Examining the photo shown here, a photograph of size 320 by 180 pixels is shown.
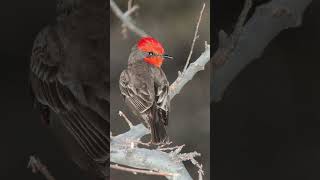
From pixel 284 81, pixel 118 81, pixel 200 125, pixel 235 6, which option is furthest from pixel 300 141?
pixel 118 81

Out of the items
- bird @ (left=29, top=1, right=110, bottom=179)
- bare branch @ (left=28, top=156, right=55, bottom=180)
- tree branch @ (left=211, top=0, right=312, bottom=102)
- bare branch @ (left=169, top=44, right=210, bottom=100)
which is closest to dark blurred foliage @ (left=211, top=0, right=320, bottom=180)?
tree branch @ (left=211, top=0, right=312, bottom=102)

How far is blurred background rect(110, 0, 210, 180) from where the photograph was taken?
6.20ft

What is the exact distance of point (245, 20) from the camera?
2.03m

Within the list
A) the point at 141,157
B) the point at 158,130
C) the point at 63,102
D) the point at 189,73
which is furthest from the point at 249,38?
the point at 63,102

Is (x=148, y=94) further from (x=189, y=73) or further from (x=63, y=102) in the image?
(x=63, y=102)

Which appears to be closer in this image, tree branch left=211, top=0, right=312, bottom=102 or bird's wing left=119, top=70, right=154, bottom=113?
bird's wing left=119, top=70, right=154, bottom=113

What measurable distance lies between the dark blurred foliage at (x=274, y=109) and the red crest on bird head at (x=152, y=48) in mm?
246

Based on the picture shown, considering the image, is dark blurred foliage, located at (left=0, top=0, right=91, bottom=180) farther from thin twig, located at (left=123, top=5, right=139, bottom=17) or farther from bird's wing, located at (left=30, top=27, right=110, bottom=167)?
thin twig, located at (left=123, top=5, right=139, bottom=17)

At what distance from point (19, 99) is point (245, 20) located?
829 millimetres

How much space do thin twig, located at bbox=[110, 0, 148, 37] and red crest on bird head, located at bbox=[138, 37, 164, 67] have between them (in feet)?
0.09

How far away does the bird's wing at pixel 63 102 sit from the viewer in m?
1.87

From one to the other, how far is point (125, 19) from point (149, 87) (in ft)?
0.85

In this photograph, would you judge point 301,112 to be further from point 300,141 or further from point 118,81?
point 118,81

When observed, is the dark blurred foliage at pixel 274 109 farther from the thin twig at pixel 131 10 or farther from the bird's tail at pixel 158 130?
the thin twig at pixel 131 10
